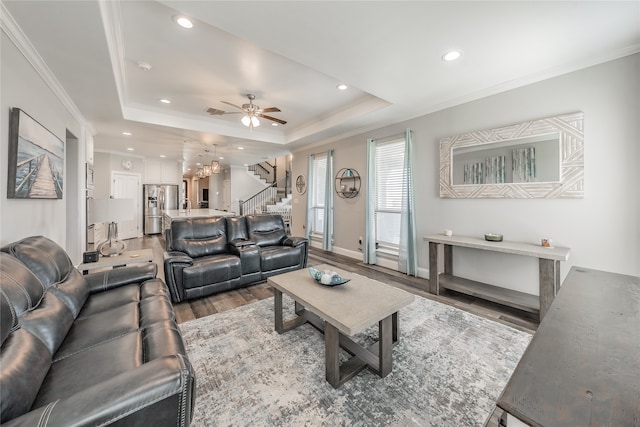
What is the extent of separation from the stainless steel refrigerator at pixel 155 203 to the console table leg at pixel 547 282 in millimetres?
9492

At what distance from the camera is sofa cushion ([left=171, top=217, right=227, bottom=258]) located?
3668mm

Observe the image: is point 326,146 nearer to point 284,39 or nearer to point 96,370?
point 284,39

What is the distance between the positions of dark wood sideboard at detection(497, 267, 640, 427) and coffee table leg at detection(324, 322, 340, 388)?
1184 millimetres

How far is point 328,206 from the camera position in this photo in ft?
19.2

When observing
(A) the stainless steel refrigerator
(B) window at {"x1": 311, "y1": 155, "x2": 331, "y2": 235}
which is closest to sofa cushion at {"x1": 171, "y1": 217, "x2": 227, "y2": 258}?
(B) window at {"x1": 311, "y1": 155, "x2": 331, "y2": 235}

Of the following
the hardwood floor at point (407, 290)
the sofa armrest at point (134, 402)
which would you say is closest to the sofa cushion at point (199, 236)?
the hardwood floor at point (407, 290)

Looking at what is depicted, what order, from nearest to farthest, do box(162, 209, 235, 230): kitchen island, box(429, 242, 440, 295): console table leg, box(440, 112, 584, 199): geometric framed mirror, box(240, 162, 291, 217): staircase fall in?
1. box(440, 112, 584, 199): geometric framed mirror
2. box(429, 242, 440, 295): console table leg
3. box(162, 209, 235, 230): kitchen island
4. box(240, 162, 291, 217): staircase

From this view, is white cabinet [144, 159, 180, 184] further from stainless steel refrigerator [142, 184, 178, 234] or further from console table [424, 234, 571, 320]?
console table [424, 234, 571, 320]

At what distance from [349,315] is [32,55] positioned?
3549mm

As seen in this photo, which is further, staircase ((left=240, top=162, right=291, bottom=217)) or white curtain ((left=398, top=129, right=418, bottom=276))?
staircase ((left=240, top=162, right=291, bottom=217))

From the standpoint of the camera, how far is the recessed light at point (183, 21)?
2.23 metres

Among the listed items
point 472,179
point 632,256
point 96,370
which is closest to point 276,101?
point 472,179

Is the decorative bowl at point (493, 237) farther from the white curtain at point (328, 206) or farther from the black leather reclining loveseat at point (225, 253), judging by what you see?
the white curtain at point (328, 206)

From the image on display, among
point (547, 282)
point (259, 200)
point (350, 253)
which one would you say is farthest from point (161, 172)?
point (547, 282)
